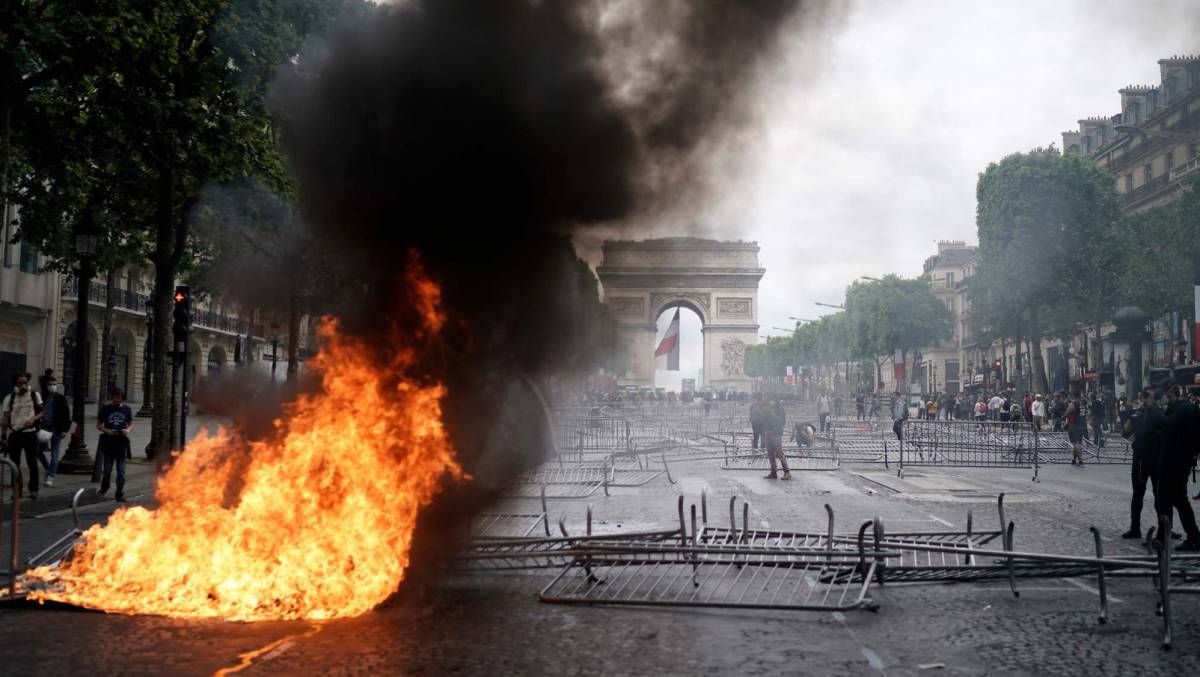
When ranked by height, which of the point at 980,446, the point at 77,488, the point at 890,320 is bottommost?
the point at 77,488

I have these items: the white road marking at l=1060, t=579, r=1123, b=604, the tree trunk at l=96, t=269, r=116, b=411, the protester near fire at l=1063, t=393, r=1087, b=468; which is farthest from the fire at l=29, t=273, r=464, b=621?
the tree trunk at l=96, t=269, r=116, b=411

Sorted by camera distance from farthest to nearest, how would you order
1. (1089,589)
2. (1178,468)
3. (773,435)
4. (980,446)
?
1. (980,446)
2. (773,435)
3. (1178,468)
4. (1089,589)

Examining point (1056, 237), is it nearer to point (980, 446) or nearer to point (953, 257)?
point (980, 446)

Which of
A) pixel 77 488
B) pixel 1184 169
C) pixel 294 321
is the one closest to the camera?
pixel 77 488

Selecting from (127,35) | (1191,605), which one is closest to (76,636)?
(1191,605)

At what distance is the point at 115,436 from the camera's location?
13422 mm

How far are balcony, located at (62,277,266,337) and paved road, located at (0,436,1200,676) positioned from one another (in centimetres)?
2329

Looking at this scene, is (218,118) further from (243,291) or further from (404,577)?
(404,577)

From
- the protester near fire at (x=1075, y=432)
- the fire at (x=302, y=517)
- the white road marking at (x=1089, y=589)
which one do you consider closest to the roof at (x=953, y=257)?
the protester near fire at (x=1075, y=432)

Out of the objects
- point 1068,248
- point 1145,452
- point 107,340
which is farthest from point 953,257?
point 1145,452

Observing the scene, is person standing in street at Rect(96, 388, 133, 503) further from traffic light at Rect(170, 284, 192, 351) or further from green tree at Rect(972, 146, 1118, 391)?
green tree at Rect(972, 146, 1118, 391)

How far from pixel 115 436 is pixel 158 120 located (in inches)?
179

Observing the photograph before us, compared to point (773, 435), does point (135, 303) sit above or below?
above

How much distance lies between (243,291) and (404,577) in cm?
1570
